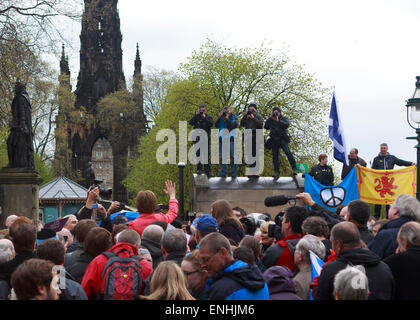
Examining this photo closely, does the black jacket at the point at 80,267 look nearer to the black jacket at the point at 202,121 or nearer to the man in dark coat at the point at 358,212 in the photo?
the man in dark coat at the point at 358,212

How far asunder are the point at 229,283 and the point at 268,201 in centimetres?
337

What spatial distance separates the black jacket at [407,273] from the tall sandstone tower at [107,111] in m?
50.4

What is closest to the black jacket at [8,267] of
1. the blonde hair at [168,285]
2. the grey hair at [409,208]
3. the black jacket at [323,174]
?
the blonde hair at [168,285]

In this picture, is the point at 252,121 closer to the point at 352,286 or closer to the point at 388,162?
the point at 388,162

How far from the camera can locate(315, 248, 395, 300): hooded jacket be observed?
4.95 meters

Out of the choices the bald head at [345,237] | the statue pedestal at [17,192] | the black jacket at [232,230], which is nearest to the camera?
the bald head at [345,237]

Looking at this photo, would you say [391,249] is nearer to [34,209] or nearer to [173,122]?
[34,209]

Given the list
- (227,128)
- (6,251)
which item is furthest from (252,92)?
(6,251)

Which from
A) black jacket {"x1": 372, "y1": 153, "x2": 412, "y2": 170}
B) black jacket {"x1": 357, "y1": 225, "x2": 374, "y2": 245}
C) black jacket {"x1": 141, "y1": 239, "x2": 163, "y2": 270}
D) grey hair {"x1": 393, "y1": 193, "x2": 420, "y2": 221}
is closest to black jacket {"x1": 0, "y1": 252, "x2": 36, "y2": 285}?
black jacket {"x1": 141, "y1": 239, "x2": 163, "y2": 270}

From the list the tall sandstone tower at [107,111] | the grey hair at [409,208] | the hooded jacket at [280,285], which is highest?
the tall sandstone tower at [107,111]

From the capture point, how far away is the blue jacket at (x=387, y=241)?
632cm

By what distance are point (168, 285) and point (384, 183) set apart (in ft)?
38.2

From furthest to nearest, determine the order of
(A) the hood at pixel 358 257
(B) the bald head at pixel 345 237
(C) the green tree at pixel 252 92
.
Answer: (C) the green tree at pixel 252 92 < (B) the bald head at pixel 345 237 < (A) the hood at pixel 358 257
